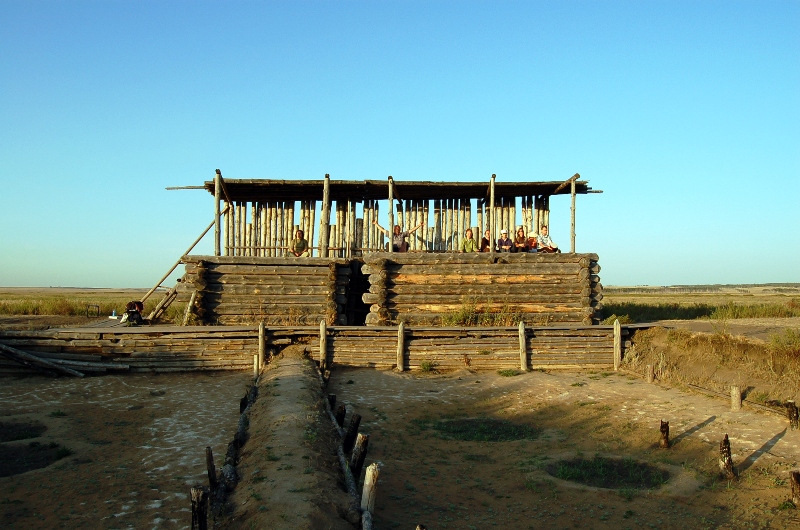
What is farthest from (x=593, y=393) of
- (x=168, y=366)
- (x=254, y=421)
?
(x=168, y=366)

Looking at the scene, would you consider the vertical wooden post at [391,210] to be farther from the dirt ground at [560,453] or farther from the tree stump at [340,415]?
the tree stump at [340,415]

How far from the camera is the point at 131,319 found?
18.1 m

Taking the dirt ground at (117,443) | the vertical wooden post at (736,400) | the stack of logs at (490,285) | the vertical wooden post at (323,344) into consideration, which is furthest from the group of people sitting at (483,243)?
the vertical wooden post at (736,400)

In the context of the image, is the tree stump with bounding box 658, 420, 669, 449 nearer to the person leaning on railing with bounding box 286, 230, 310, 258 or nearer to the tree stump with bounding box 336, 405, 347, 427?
the tree stump with bounding box 336, 405, 347, 427

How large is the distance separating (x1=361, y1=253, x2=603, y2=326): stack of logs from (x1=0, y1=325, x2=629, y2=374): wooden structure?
46.4 inches

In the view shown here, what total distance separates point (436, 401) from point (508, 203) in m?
8.59

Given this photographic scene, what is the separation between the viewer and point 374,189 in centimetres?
1878

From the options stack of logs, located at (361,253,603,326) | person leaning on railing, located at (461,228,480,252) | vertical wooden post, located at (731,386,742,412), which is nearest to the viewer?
vertical wooden post, located at (731,386,742,412)

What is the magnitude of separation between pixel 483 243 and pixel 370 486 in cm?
1361

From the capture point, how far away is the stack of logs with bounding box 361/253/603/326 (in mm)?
17547

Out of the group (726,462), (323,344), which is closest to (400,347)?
(323,344)

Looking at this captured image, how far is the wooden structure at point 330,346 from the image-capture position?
15.5m

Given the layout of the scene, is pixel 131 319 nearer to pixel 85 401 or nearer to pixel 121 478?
pixel 85 401

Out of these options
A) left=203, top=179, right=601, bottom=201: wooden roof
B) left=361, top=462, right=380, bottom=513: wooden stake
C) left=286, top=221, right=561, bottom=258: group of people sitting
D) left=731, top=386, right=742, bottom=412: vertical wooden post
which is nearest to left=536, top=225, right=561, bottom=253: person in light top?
left=286, top=221, right=561, bottom=258: group of people sitting
